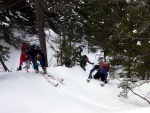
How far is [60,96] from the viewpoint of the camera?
324 inches

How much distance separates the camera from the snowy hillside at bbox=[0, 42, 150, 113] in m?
6.57

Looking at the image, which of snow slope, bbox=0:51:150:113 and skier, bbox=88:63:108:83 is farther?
skier, bbox=88:63:108:83

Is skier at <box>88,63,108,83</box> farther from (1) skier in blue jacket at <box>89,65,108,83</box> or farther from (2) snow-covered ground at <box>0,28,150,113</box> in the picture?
(2) snow-covered ground at <box>0,28,150,113</box>

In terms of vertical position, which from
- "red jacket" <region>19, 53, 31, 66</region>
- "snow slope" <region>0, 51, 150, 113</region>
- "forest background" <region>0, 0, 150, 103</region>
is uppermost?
"forest background" <region>0, 0, 150, 103</region>

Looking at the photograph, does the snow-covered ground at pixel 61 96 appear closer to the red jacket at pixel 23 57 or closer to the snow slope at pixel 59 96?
the snow slope at pixel 59 96

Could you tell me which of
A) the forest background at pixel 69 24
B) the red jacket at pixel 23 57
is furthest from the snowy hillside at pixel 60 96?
the forest background at pixel 69 24

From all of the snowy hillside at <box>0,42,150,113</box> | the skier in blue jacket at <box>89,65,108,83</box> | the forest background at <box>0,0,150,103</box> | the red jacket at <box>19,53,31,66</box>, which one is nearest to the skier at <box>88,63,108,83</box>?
the skier in blue jacket at <box>89,65,108,83</box>

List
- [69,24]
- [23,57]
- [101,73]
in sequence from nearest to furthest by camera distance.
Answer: [23,57], [101,73], [69,24]

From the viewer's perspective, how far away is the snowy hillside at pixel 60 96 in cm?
657

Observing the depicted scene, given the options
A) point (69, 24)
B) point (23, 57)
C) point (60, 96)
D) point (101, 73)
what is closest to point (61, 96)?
point (60, 96)

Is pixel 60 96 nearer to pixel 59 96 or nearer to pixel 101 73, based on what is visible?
pixel 59 96

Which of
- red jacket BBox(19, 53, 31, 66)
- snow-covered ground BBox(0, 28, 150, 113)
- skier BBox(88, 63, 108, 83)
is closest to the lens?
snow-covered ground BBox(0, 28, 150, 113)

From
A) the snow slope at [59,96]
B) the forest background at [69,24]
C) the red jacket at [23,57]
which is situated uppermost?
the forest background at [69,24]

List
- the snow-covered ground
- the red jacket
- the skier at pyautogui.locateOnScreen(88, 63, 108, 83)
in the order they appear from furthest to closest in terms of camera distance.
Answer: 1. the skier at pyautogui.locateOnScreen(88, 63, 108, 83)
2. the red jacket
3. the snow-covered ground
